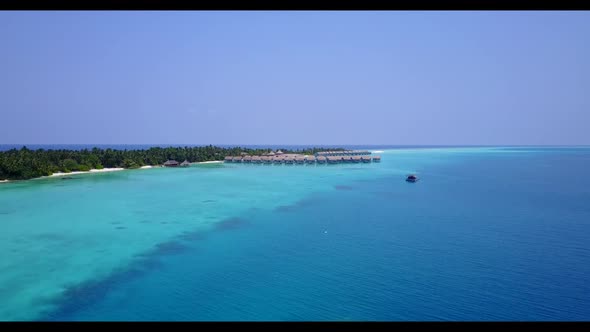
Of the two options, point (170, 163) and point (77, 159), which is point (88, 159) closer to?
point (77, 159)

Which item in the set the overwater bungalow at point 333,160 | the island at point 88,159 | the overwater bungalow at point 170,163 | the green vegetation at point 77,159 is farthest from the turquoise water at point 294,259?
the overwater bungalow at point 333,160

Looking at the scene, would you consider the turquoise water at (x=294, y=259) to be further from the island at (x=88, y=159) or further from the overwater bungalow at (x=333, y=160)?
the overwater bungalow at (x=333, y=160)

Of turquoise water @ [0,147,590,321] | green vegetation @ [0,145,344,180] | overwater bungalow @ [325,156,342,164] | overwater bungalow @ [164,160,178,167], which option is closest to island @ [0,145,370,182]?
green vegetation @ [0,145,344,180]

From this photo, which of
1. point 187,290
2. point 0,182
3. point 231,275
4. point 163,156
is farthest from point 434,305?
point 163,156
